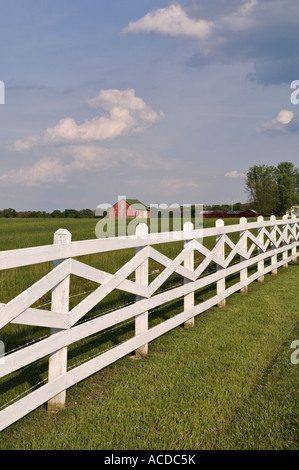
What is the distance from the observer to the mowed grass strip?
3652 millimetres

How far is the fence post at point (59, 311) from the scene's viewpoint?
4.23m

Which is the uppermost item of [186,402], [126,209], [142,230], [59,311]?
[126,209]

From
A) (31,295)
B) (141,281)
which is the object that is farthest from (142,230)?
(31,295)

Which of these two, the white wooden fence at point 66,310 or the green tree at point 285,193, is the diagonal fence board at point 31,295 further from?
the green tree at point 285,193

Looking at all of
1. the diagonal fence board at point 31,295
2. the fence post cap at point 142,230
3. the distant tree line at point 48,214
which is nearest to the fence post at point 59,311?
the diagonal fence board at point 31,295

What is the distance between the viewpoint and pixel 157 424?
389 centimetres

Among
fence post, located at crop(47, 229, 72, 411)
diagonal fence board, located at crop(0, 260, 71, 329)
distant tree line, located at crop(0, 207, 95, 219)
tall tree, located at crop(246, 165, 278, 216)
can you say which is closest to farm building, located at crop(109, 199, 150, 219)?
distant tree line, located at crop(0, 207, 95, 219)

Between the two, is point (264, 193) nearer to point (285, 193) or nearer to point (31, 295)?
point (285, 193)

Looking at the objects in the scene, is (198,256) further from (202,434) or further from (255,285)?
(202,434)

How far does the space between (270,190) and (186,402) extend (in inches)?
3965

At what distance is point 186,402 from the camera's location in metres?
4.33

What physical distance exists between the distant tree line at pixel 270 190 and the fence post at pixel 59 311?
320 ft
